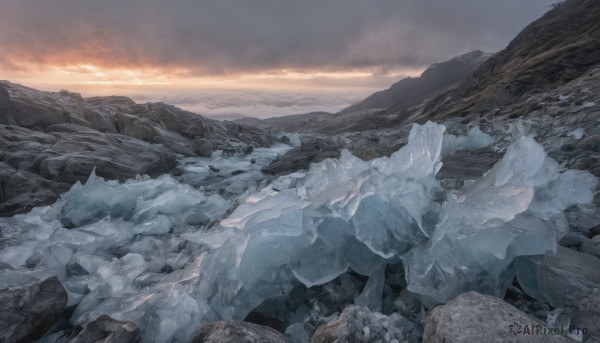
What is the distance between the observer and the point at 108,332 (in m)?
3.56

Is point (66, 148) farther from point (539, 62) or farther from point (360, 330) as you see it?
point (539, 62)

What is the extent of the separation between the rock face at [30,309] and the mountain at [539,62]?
88.5 feet

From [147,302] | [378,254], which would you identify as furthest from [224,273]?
[378,254]

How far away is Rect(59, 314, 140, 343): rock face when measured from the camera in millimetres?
3428

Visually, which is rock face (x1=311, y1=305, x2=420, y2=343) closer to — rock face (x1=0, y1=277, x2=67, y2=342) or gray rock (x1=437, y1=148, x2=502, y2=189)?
rock face (x1=0, y1=277, x2=67, y2=342)

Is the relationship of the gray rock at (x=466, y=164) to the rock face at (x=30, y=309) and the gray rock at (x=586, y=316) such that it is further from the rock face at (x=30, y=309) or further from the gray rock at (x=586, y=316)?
the rock face at (x=30, y=309)

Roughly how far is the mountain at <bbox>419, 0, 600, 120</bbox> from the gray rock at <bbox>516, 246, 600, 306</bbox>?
2386 centimetres

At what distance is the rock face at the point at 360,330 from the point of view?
3070 millimetres

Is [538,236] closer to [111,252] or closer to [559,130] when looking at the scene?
[111,252]

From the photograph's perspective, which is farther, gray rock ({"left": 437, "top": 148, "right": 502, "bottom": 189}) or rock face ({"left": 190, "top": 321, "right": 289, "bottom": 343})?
gray rock ({"left": 437, "top": 148, "right": 502, "bottom": 189})

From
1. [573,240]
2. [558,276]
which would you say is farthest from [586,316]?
[573,240]

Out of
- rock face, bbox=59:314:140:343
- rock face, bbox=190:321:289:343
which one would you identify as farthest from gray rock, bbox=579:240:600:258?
rock face, bbox=59:314:140:343

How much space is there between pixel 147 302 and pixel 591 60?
5952cm

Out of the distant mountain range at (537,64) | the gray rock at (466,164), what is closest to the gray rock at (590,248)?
the gray rock at (466,164)
